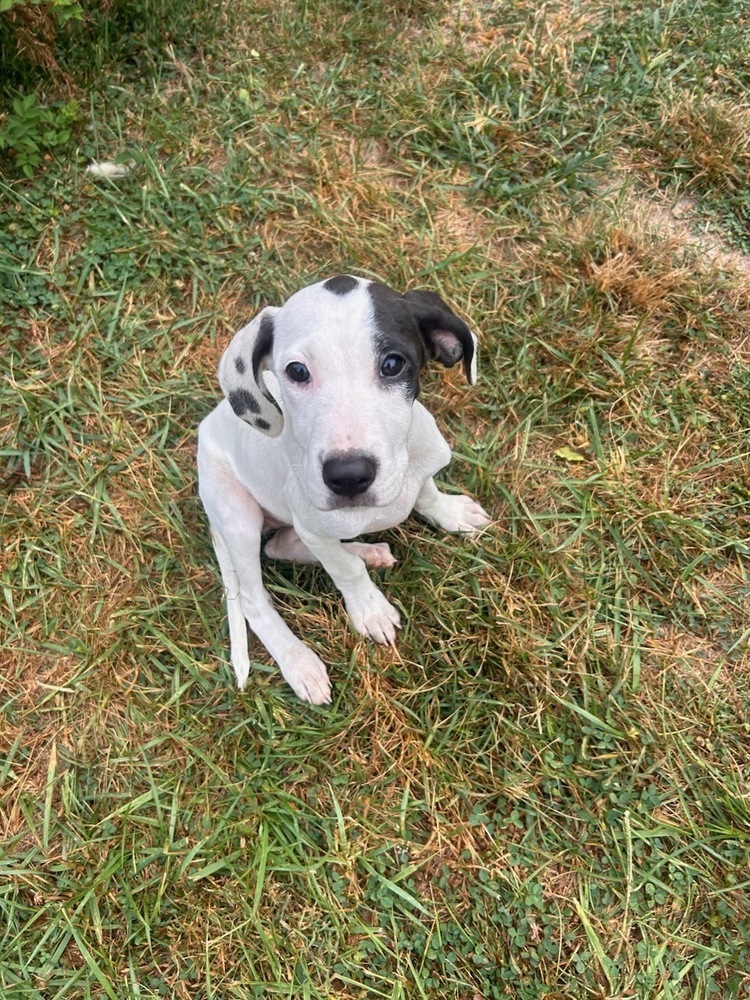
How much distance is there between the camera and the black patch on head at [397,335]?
2305 millimetres

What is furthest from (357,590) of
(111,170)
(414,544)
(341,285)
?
(111,170)

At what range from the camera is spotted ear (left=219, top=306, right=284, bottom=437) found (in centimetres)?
253

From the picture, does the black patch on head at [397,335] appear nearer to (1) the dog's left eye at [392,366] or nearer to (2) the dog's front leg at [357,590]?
(1) the dog's left eye at [392,366]

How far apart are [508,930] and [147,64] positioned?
5182mm

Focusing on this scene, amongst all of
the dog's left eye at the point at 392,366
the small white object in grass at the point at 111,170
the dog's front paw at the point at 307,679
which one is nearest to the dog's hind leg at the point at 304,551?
the dog's front paw at the point at 307,679

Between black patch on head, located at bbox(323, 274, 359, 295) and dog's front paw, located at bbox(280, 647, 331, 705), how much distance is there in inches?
66.1

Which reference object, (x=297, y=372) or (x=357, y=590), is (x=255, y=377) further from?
(x=357, y=590)

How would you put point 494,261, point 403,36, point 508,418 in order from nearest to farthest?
point 508,418
point 494,261
point 403,36

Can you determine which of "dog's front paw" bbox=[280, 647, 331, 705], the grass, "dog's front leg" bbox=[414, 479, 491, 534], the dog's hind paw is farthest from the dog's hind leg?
"dog's front paw" bbox=[280, 647, 331, 705]

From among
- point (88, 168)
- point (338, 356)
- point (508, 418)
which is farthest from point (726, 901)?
point (88, 168)

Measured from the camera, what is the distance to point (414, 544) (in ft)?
11.5

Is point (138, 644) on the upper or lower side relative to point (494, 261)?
lower

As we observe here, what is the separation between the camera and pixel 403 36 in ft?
15.2

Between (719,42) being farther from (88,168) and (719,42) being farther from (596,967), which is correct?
(596,967)
